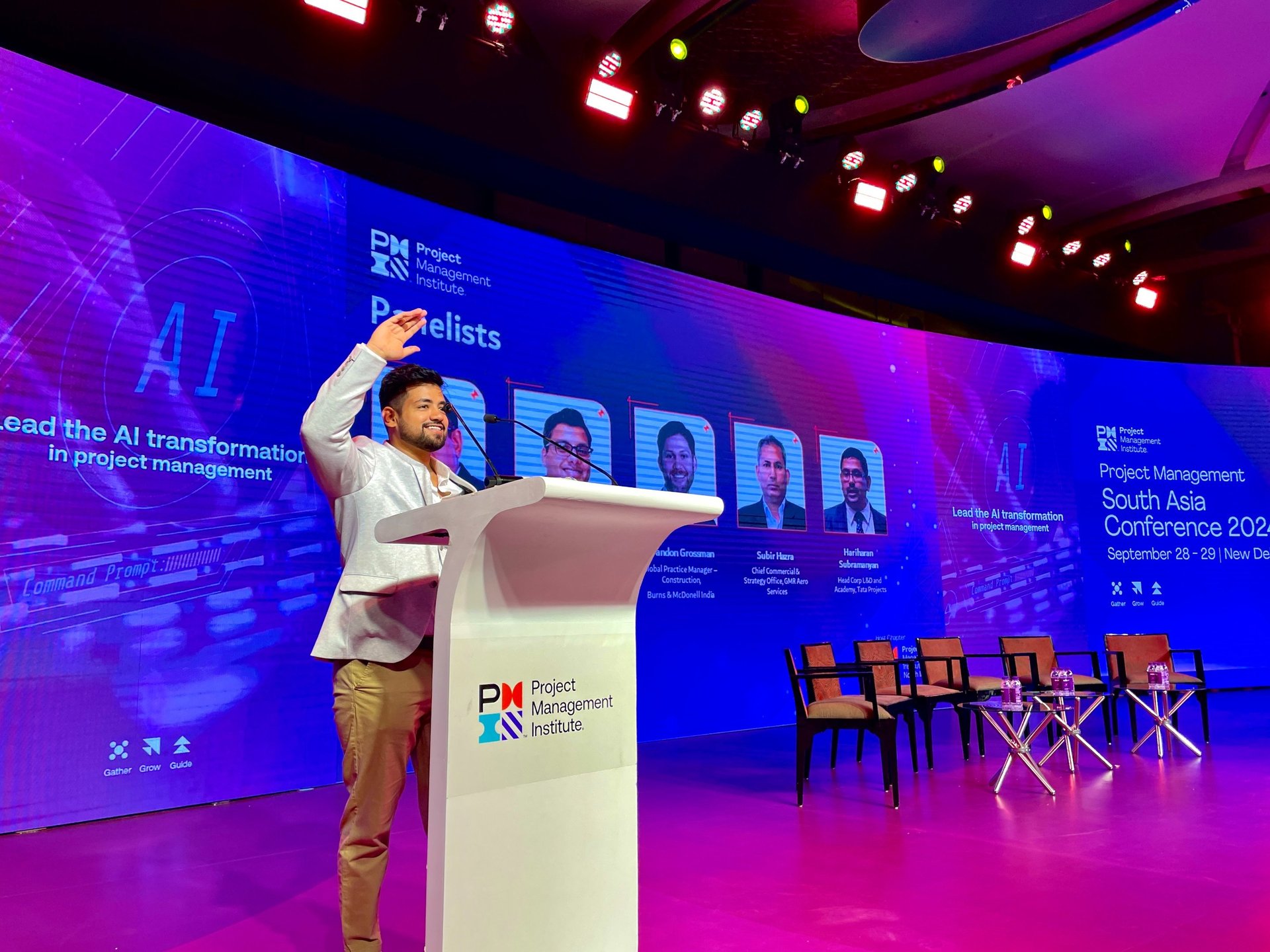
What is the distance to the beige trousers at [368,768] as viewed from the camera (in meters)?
2.04

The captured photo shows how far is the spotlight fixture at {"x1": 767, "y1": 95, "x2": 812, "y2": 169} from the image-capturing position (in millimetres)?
7379

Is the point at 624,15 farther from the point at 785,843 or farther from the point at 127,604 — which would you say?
the point at 785,843

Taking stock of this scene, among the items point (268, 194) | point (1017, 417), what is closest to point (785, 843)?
point (268, 194)

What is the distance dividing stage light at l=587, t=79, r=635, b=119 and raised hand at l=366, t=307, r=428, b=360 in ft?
16.4

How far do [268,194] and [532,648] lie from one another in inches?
173

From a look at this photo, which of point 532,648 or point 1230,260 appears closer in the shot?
point 532,648

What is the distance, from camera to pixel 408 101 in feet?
18.8

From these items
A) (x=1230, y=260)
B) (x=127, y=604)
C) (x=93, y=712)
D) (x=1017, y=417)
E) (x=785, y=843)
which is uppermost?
(x=1230, y=260)

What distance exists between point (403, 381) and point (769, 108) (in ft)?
19.8

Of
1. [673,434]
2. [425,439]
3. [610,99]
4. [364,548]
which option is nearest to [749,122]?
[610,99]

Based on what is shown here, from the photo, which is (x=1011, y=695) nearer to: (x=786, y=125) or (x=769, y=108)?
(x=786, y=125)

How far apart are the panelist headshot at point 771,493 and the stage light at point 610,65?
2.84m

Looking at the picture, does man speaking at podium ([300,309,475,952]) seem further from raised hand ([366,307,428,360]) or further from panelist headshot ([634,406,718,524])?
panelist headshot ([634,406,718,524])

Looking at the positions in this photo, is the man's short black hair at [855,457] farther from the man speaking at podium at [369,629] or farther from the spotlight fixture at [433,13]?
the man speaking at podium at [369,629]
